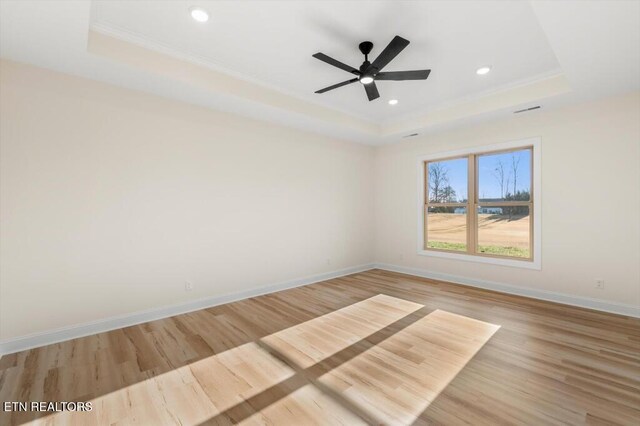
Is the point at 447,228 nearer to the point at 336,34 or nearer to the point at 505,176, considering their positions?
the point at 505,176

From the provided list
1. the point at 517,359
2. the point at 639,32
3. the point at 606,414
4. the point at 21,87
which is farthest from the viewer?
the point at 21,87

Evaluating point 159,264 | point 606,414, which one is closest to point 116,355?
point 159,264

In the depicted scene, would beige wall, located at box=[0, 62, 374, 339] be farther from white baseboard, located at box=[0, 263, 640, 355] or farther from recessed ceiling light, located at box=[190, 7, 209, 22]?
recessed ceiling light, located at box=[190, 7, 209, 22]

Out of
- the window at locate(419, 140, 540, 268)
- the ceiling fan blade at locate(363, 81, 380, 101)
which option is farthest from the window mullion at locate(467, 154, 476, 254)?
the ceiling fan blade at locate(363, 81, 380, 101)

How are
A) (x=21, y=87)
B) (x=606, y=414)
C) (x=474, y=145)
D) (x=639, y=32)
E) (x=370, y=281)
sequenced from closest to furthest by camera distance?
(x=606, y=414) → (x=639, y=32) → (x=21, y=87) → (x=474, y=145) → (x=370, y=281)

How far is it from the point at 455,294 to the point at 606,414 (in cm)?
256

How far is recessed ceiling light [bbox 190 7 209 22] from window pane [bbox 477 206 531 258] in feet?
16.4

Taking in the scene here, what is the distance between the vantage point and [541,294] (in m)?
4.13

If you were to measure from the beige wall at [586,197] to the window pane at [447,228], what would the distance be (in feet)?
2.01

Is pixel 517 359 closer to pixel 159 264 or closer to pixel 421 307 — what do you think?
pixel 421 307

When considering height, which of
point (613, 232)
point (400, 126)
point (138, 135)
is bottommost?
point (613, 232)

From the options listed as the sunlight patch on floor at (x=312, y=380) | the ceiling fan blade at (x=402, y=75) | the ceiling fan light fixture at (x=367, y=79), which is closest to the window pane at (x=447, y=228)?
the sunlight patch on floor at (x=312, y=380)

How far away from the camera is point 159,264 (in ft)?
11.5

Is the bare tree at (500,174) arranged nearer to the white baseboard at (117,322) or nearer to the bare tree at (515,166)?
the bare tree at (515,166)
